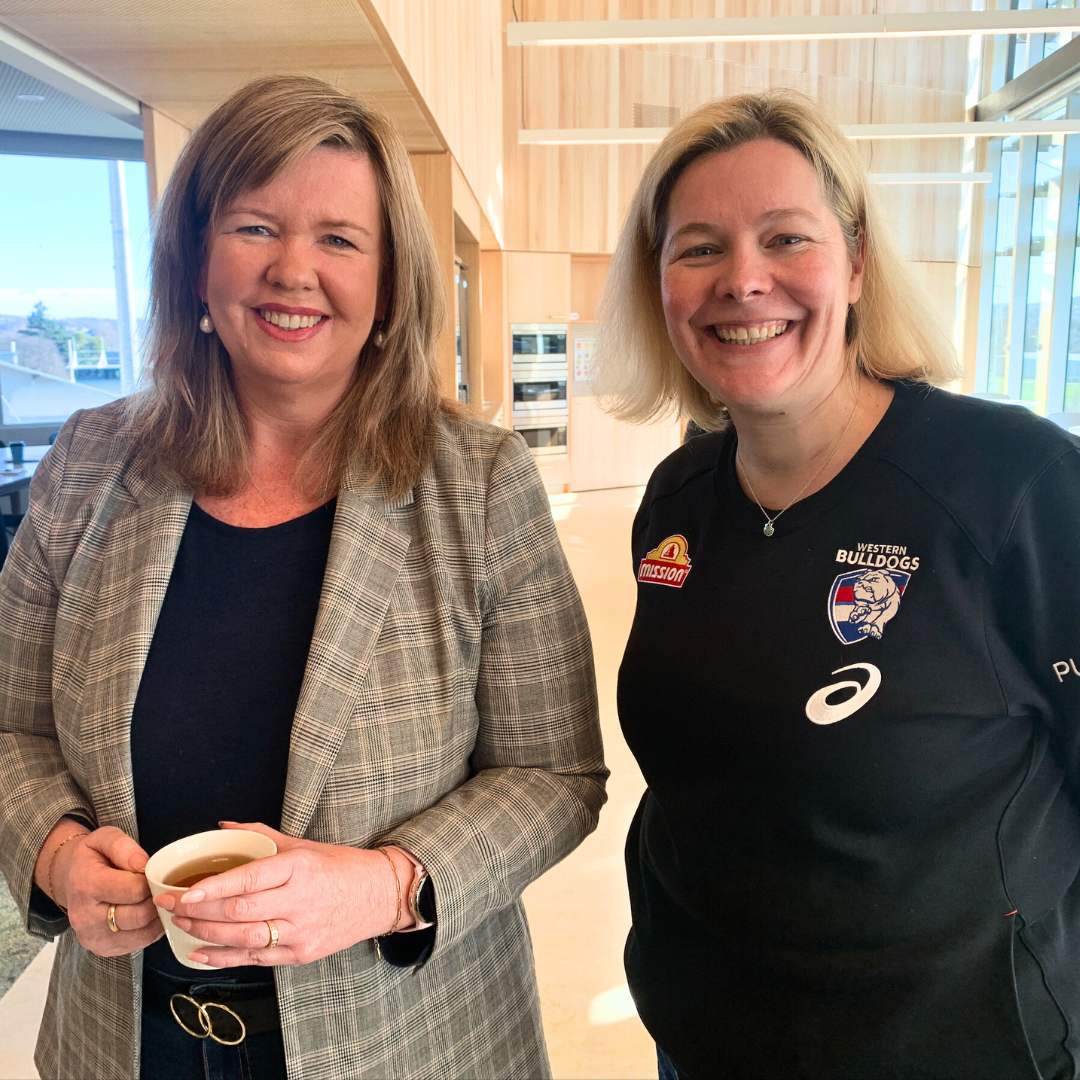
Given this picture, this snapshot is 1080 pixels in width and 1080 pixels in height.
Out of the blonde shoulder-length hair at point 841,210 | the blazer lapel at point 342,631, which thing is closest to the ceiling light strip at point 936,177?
the blonde shoulder-length hair at point 841,210

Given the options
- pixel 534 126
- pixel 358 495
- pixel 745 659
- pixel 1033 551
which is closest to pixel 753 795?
pixel 745 659

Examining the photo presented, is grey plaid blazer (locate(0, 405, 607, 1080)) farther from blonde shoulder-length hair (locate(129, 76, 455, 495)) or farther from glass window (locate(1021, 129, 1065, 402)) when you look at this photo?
glass window (locate(1021, 129, 1065, 402))

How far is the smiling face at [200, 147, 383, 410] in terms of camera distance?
1236 mm

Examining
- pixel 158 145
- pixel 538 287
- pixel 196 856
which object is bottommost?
pixel 196 856

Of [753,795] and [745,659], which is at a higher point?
[745,659]

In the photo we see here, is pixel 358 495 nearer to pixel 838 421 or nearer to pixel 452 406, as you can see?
pixel 452 406

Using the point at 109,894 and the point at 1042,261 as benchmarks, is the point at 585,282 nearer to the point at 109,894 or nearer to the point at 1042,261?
the point at 1042,261

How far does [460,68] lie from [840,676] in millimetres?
4041

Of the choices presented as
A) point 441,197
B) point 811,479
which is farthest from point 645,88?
point 811,479

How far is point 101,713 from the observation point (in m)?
1.21

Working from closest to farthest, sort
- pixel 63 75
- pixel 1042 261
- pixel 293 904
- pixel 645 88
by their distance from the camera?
pixel 293 904, pixel 63 75, pixel 1042 261, pixel 645 88

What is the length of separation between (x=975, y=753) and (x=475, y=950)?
0.68 m

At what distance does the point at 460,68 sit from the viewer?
4.40 meters

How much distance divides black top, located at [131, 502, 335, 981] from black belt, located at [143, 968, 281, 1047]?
0.07ft
